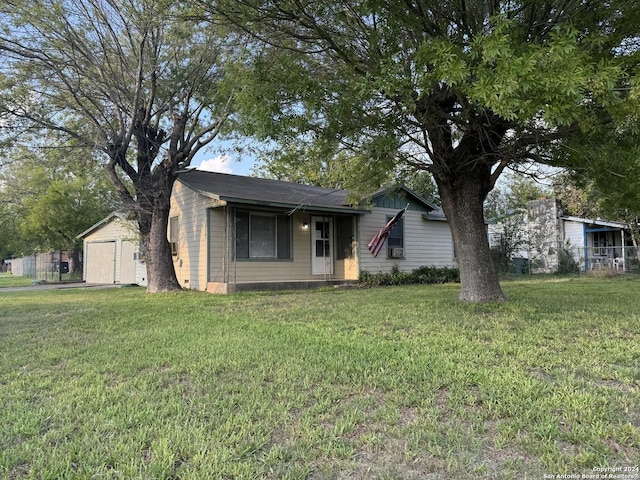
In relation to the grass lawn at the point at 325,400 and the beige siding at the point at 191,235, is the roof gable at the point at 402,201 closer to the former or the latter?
the beige siding at the point at 191,235

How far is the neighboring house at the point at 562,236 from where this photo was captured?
20.6 meters

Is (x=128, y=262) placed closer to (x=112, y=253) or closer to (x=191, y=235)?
(x=112, y=253)

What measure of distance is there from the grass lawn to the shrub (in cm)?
785

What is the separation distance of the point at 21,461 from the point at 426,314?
18.1ft

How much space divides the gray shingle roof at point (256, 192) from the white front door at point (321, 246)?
28.4 inches

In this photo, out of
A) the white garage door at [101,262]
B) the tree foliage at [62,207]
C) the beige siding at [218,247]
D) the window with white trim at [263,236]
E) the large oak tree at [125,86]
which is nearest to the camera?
the large oak tree at [125,86]

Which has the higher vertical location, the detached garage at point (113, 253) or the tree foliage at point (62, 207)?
the tree foliage at point (62, 207)

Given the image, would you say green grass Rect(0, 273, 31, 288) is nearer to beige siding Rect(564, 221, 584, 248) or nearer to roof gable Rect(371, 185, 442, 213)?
roof gable Rect(371, 185, 442, 213)

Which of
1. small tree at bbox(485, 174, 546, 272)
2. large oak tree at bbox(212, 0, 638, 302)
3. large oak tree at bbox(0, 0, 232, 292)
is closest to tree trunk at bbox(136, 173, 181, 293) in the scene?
large oak tree at bbox(0, 0, 232, 292)

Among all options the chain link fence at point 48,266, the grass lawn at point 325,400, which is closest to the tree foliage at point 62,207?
the chain link fence at point 48,266

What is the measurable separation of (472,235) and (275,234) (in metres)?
6.72

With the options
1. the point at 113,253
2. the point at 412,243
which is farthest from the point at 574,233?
the point at 113,253

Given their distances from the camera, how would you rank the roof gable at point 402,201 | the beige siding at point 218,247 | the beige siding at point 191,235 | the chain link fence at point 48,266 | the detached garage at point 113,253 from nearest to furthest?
the beige siding at point 218,247 < the beige siding at point 191,235 < the roof gable at point 402,201 < the detached garage at point 113,253 < the chain link fence at point 48,266

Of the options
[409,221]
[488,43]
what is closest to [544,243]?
[409,221]
